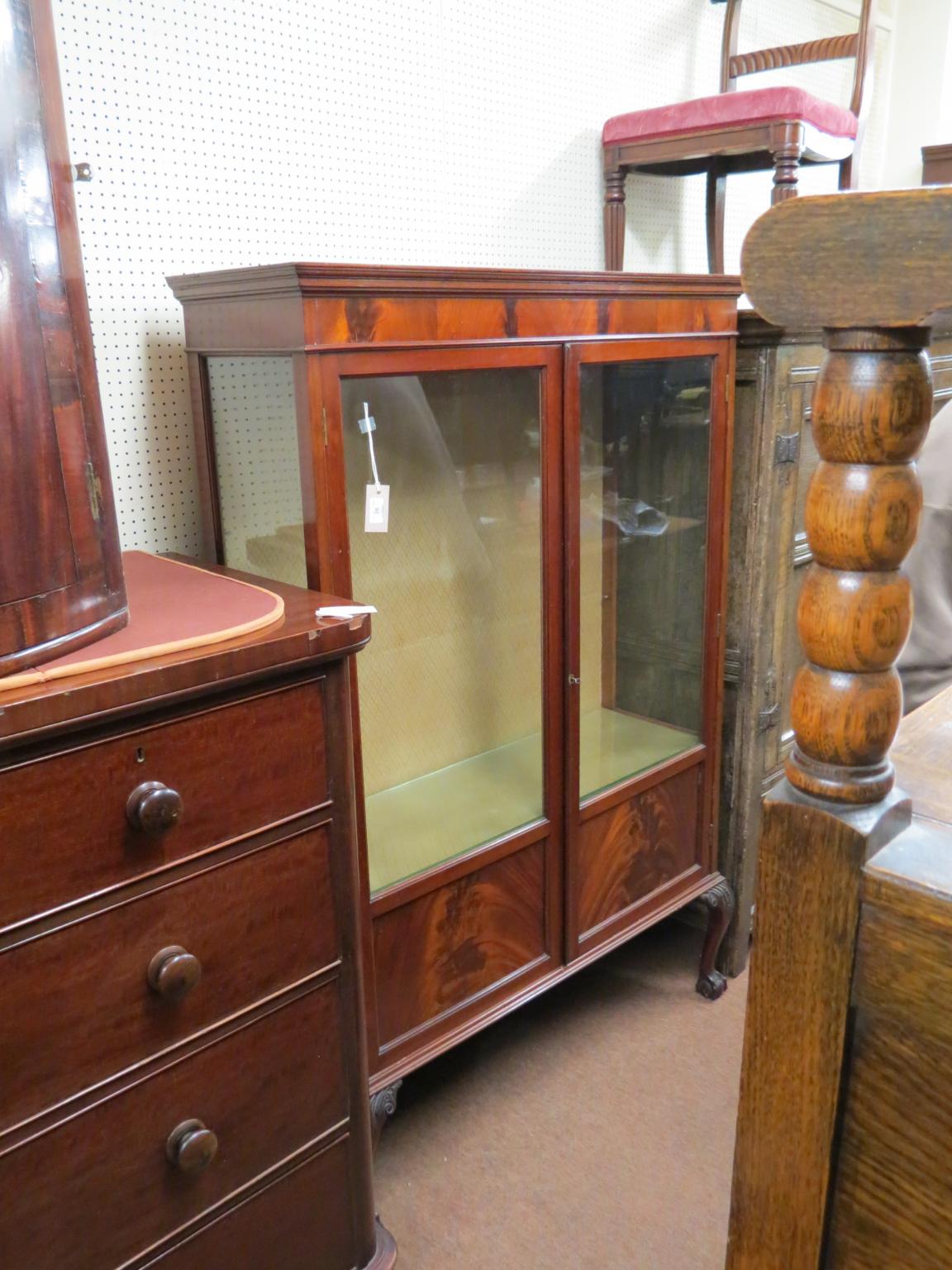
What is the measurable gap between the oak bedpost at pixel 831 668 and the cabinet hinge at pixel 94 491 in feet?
2.24

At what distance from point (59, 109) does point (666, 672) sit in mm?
1487

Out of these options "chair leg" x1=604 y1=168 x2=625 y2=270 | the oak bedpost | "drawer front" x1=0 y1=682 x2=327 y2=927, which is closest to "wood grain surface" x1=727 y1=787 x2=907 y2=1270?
the oak bedpost

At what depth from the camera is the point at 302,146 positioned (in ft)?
5.60

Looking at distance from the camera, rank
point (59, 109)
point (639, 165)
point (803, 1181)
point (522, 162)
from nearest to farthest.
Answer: point (803, 1181) < point (59, 109) < point (522, 162) < point (639, 165)

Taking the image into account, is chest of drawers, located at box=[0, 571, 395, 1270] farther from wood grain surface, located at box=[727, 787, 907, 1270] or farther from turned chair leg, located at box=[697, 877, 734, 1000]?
turned chair leg, located at box=[697, 877, 734, 1000]

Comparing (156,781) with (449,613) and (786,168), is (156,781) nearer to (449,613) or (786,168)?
(449,613)

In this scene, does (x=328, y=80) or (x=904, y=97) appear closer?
(x=328, y=80)

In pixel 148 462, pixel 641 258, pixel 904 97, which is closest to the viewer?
pixel 148 462

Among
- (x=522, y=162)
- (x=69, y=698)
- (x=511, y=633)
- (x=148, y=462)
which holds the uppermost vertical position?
(x=522, y=162)

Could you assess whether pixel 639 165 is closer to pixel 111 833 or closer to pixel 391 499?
pixel 391 499

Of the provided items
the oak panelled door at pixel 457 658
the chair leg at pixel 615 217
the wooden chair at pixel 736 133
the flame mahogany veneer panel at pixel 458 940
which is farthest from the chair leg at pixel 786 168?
the flame mahogany veneer panel at pixel 458 940

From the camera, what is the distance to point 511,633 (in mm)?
1811

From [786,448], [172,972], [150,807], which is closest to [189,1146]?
[172,972]

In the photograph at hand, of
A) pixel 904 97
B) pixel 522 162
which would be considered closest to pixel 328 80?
pixel 522 162
